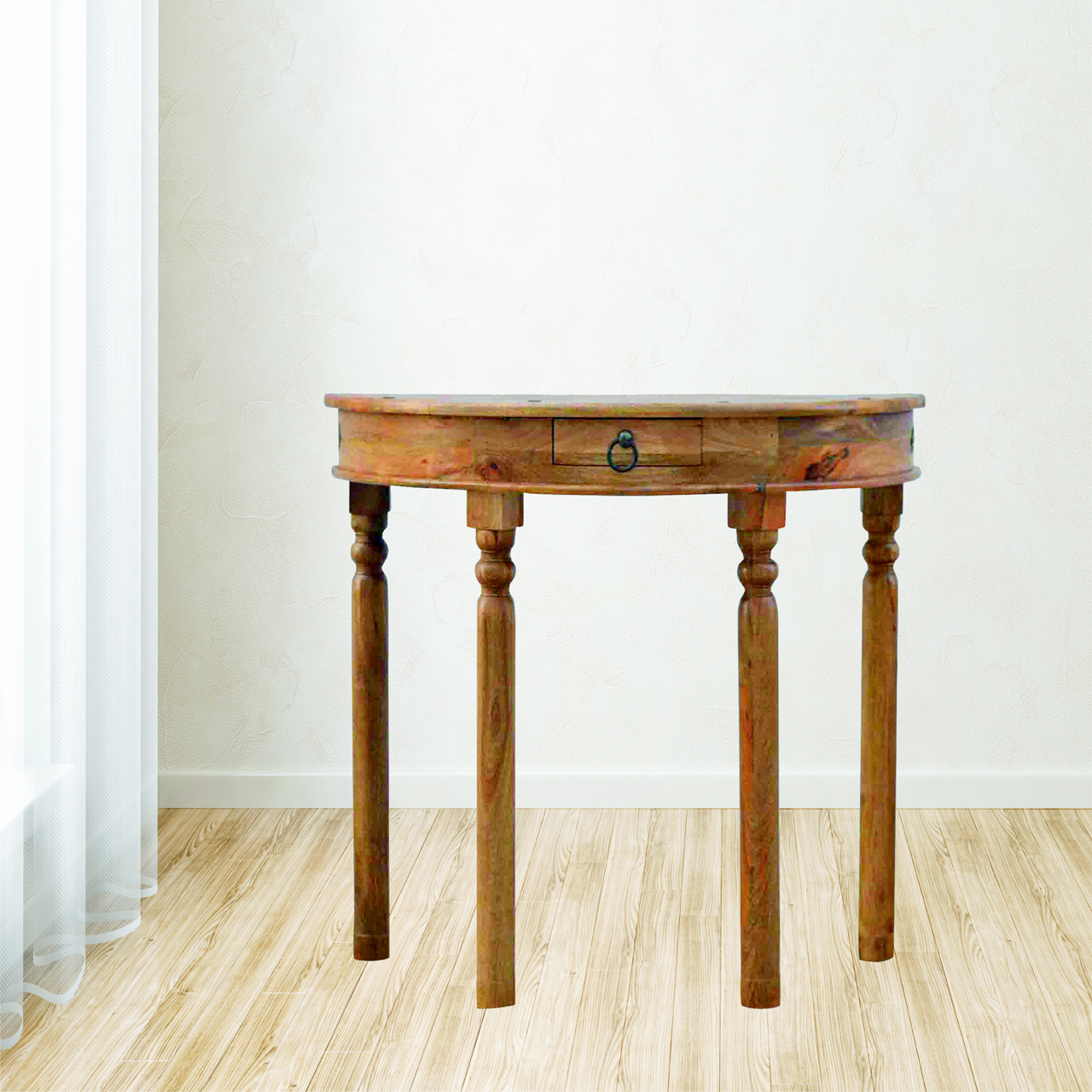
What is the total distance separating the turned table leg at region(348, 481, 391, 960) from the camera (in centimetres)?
166

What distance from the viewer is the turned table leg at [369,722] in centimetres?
166

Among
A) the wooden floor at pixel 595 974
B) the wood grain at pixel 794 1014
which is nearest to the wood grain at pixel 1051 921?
the wooden floor at pixel 595 974

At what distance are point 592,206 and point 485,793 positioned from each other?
1.20m

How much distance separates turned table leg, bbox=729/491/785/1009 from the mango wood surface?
56 millimetres

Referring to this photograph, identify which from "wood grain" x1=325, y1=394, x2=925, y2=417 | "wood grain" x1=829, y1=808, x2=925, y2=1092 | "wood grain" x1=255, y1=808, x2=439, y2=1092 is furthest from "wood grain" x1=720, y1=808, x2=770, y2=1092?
"wood grain" x1=325, y1=394, x2=925, y2=417

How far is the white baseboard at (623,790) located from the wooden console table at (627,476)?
2.86 feet

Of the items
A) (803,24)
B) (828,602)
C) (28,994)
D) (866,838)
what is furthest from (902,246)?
(28,994)

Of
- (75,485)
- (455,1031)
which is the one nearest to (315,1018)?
(455,1031)

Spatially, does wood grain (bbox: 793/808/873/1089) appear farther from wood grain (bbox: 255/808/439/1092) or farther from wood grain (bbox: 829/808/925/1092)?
wood grain (bbox: 255/808/439/1092)

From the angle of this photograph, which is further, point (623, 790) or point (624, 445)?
point (623, 790)

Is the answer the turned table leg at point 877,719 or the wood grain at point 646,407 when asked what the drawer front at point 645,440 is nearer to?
the wood grain at point 646,407

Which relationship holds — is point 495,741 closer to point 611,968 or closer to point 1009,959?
point 611,968

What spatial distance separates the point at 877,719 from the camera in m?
1.65

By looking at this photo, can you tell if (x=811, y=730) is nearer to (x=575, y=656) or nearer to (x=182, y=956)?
(x=575, y=656)
